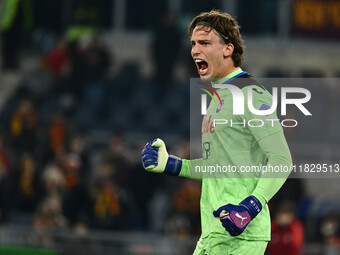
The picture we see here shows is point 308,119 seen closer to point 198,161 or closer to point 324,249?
point 324,249

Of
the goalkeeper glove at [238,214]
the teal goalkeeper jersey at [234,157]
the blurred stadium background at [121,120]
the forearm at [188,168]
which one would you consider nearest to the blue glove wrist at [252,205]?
the goalkeeper glove at [238,214]

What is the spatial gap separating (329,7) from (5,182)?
20.6ft

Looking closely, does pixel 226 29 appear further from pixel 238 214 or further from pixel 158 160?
pixel 238 214

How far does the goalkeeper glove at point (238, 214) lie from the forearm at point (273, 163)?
0.22ft

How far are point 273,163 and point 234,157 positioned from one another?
11.5 inches

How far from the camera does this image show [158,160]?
523 cm

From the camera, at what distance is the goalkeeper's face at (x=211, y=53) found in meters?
4.93

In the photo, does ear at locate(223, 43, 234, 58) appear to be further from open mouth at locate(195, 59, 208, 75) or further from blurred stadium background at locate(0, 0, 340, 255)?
blurred stadium background at locate(0, 0, 340, 255)

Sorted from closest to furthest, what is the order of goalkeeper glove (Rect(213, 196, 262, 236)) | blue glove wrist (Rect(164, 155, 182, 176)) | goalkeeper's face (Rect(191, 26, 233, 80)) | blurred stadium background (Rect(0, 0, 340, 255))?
1. goalkeeper glove (Rect(213, 196, 262, 236))
2. goalkeeper's face (Rect(191, 26, 233, 80))
3. blue glove wrist (Rect(164, 155, 182, 176))
4. blurred stadium background (Rect(0, 0, 340, 255))

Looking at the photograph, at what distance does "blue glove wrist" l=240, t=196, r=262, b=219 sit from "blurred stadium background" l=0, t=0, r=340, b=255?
5888mm

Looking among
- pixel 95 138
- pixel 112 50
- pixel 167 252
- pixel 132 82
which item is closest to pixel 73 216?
pixel 167 252

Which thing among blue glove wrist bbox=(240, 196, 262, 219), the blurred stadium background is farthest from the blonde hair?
the blurred stadium background

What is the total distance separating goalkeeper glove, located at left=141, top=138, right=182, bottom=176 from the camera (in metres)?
5.17

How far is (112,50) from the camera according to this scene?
17016 mm
